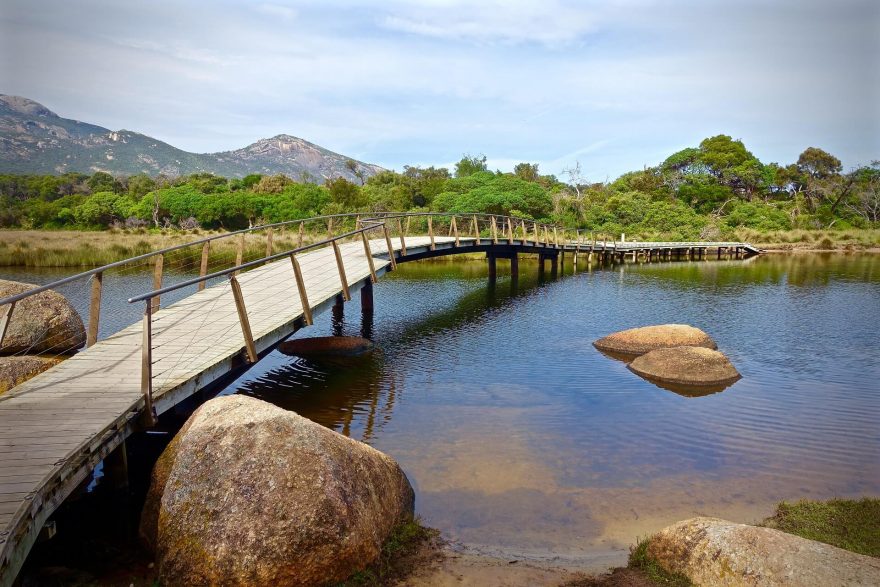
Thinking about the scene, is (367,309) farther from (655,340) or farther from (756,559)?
(756,559)

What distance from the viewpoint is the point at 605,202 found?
2589 inches

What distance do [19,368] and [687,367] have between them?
12415 millimetres

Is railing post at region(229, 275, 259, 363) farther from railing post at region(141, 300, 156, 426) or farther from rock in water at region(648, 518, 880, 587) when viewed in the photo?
rock in water at region(648, 518, 880, 587)

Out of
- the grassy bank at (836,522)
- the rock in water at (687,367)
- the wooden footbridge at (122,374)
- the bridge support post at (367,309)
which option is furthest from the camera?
the bridge support post at (367,309)

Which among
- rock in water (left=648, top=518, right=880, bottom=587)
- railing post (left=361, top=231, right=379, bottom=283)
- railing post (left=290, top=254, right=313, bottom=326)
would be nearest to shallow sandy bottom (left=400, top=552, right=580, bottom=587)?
rock in water (left=648, top=518, right=880, bottom=587)

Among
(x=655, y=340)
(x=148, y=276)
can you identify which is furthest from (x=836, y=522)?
(x=148, y=276)

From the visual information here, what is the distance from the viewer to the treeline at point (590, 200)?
57.0 meters

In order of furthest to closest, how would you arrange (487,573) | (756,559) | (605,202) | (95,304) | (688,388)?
1. (605,202)
2. (688,388)
3. (95,304)
4. (487,573)
5. (756,559)

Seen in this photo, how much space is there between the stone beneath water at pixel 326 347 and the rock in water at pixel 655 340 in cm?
634

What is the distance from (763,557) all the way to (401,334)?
1323 cm

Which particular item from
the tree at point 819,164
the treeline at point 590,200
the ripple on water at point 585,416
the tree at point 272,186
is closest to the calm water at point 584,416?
the ripple on water at point 585,416

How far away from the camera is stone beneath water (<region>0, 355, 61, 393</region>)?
8.85 m

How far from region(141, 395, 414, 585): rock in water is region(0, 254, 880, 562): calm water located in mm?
1693

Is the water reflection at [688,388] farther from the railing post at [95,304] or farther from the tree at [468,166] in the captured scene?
the tree at [468,166]
